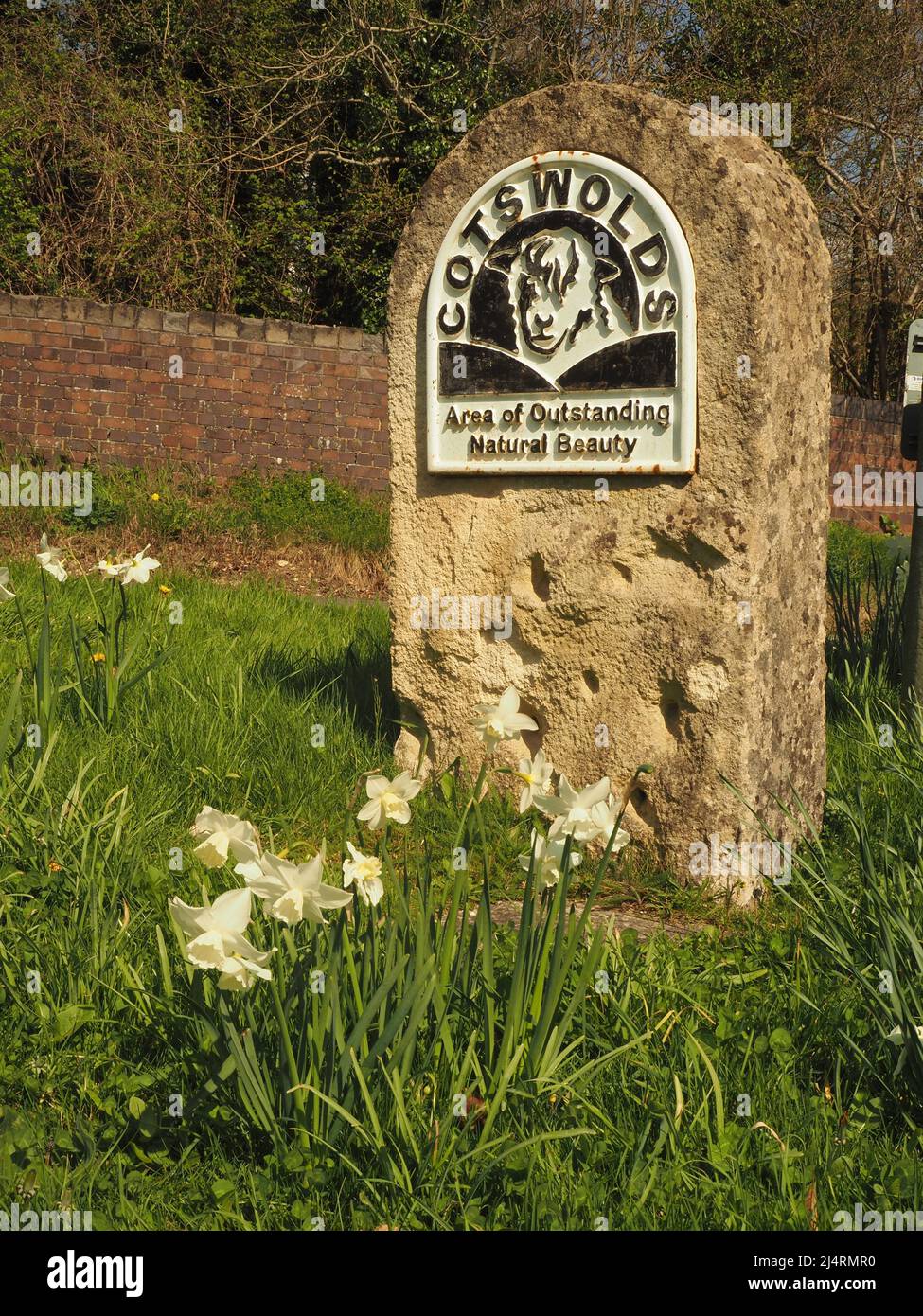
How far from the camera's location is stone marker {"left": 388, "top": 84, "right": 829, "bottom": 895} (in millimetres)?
3201

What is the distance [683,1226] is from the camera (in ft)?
6.17

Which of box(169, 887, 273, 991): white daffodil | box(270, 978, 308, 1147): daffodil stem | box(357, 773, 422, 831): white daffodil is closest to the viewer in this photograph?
box(169, 887, 273, 991): white daffodil

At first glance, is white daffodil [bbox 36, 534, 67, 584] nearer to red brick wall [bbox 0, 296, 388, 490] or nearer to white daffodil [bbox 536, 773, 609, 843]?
white daffodil [bbox 536, 773, 609, 843]

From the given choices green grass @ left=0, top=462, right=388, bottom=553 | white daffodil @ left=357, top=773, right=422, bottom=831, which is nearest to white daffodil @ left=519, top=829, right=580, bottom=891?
white daffodil @ left=357, top=773, right=422, bottom=831

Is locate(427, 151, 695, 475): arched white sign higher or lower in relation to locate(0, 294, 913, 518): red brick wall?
lower

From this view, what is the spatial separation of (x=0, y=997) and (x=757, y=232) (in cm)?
237

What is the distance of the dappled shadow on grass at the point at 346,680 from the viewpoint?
A: 4.21 metres

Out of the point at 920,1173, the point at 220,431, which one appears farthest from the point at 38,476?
the point at 920,1173

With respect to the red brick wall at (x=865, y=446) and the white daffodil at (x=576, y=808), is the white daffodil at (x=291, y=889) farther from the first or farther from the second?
the red brick wall at (x=865, y=446)

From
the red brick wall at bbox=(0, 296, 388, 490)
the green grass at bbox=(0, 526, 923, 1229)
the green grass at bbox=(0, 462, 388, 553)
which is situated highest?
the red brick wall at bbox=(0, 296, 388, 490)

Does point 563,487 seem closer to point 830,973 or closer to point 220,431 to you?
point 830,973

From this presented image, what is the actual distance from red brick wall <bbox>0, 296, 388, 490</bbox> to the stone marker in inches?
220

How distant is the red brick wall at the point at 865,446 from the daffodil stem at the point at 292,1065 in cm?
1088

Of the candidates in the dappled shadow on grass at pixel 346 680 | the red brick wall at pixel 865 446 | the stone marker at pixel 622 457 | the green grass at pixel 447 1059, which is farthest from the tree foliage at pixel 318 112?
the green grass at pixel 447 1059
